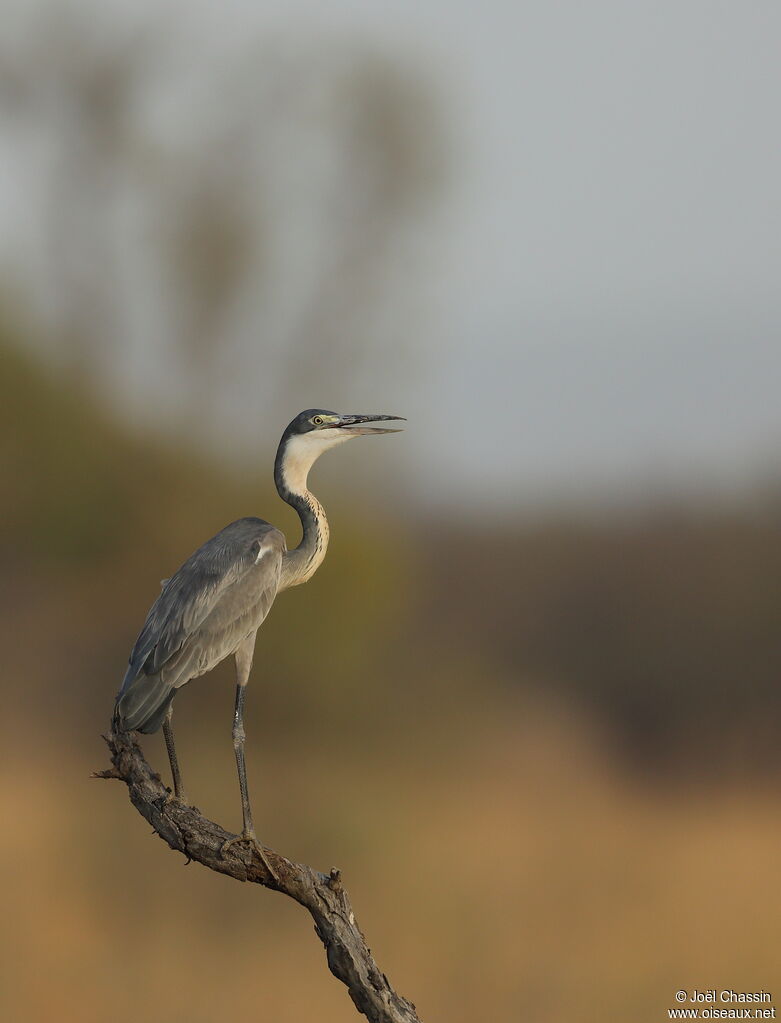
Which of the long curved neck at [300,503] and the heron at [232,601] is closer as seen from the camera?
the heron at [232,601]

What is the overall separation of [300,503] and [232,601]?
0.30 meters

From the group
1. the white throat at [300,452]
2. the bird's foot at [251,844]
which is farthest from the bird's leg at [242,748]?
the white throat at [300,452]

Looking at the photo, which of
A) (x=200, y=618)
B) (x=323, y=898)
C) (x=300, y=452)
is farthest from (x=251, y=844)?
(x=300, y=452)

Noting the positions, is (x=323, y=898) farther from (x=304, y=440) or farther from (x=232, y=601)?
(x=304, y=440)

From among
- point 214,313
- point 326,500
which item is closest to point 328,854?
point 326,500

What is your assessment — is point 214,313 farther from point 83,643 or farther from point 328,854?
point 328,854

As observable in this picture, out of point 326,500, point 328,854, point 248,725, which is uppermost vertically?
point 326,500

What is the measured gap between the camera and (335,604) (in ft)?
25.6

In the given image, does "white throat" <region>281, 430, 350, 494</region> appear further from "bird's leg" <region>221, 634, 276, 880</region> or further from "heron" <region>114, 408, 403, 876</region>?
"bird's leg" <region>221, 634, 276, 880</region>

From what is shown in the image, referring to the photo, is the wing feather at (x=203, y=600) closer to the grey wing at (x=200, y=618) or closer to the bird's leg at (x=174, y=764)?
the grey wing at (x=200, y=618)

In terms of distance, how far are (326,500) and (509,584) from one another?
14.8 feet

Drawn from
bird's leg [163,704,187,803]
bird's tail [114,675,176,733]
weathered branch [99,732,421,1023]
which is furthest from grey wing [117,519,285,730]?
weathered branch [99,732,421,1023]

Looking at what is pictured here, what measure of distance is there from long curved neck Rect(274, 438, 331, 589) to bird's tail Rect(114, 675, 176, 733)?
1.25 ft

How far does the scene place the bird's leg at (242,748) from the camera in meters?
2.52
